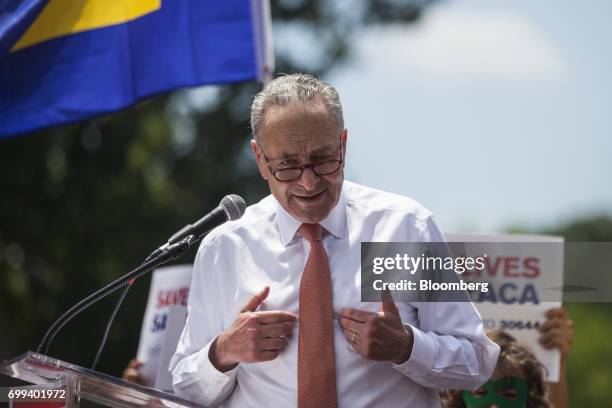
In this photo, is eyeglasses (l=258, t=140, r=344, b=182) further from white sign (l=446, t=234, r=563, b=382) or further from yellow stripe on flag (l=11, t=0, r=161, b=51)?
yellow stripe on flag (l=11, t=0, r=161, b=51)

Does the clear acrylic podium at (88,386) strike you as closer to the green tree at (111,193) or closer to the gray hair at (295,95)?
the gray hair at (295,95)

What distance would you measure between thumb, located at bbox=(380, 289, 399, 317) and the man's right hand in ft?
1.04

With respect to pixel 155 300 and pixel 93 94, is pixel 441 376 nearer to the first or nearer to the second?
pixel 155 300

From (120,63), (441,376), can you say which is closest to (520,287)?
(441,376)

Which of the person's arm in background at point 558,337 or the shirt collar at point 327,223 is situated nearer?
the shirt collar at point 327,223

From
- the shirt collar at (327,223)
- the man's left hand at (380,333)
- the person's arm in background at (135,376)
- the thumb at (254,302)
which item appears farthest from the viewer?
the person's arm in background at (135,376)

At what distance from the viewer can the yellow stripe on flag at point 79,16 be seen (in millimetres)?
5797

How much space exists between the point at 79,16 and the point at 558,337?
3134mm

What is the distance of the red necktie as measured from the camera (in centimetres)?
342

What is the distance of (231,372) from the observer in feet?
11.6

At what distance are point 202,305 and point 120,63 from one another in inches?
96.7

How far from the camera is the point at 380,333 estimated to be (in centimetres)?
326

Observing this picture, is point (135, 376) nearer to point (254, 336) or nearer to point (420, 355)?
point (254, 336)

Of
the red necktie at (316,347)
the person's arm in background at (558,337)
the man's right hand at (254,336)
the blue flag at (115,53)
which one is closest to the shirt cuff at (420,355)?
the red necktie at (316,347)
